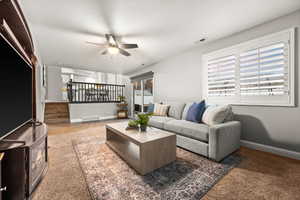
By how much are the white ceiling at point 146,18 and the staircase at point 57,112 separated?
2.81 meters

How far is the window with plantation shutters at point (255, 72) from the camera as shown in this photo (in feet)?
6.40

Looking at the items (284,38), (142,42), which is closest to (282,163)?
(284,38)

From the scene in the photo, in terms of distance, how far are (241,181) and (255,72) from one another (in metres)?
1.91

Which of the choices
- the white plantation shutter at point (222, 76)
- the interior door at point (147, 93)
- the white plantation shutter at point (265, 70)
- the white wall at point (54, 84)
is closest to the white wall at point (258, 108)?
the white plantation shutter at point (265, 70)

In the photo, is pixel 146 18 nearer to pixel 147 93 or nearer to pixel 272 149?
pixel 272 149

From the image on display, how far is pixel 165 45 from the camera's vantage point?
312 centimetres

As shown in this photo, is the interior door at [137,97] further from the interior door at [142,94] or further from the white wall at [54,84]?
the white wall at [54,84]

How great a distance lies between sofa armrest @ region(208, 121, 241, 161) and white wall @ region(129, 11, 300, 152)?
65 cm

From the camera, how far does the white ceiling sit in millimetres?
1702

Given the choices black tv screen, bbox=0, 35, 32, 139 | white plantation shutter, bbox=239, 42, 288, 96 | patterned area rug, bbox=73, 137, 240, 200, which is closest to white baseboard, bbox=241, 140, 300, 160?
patterned area rug, bbox=73, 137, 240, 200

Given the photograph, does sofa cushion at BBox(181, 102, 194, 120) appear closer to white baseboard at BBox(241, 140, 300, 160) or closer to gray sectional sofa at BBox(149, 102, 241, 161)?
gray sectional sofa at BBox(149, 102, 241, 161)

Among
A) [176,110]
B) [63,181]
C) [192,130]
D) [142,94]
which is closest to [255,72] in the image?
[192,130]

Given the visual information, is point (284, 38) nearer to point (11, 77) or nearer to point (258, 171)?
point (258, 171)

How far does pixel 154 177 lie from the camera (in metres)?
1.45
